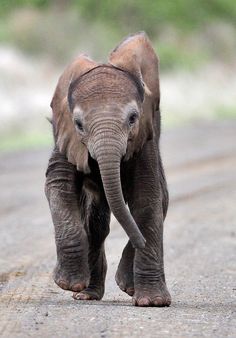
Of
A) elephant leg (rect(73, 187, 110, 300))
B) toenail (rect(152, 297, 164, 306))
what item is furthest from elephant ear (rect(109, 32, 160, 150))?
toenail (rect(152, 297, 164, 306))

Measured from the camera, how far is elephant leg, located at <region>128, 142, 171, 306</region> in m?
11.6

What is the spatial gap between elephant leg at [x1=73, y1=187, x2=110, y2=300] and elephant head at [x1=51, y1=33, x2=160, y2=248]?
0.97 m

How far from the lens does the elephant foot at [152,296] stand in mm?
11477

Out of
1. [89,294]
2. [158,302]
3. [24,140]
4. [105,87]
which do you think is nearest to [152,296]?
[158,302]

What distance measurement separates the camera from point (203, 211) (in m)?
20.5

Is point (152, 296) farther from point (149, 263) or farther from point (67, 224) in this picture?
point (67, 224)

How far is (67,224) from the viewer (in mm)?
11367

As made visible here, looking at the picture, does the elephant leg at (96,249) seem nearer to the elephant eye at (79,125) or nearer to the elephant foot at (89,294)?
the elephant foot at (89,294)

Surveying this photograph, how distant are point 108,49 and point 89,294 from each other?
34.8 m

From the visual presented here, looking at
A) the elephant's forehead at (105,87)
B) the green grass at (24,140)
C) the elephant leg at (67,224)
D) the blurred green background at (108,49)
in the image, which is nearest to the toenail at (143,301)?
the elephant leg at (67,224)

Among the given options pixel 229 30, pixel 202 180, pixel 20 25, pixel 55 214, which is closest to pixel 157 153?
pixel 55 214

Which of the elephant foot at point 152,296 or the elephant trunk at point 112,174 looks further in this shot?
the elephant foot at point 152,296

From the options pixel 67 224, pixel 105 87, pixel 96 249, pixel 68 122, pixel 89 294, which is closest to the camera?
pixel 105 87

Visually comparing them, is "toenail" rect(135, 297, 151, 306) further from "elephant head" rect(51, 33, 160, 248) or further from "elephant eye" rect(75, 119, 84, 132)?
"elephant eye" rect(75, 119, 84, 132)
